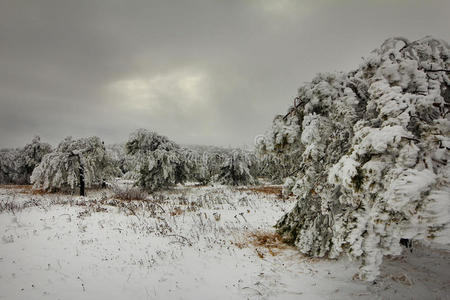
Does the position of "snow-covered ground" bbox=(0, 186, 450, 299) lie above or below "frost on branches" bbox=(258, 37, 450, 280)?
below

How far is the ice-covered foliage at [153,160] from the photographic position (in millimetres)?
14023

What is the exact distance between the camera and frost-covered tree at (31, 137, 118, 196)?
13.0 m

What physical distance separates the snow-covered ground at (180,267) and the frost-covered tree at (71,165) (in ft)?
22.0

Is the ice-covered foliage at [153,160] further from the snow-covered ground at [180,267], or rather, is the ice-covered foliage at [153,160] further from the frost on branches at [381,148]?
the frost on branches at [381,148]

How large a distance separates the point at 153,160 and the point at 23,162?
21.4m

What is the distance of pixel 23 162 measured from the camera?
2530cm

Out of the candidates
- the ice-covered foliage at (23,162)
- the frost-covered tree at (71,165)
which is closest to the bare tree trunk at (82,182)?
the frost-covered tree at (71,165)

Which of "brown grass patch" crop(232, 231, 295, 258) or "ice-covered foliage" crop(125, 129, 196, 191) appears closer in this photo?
"brown grass patch" crop(232, 231, 295, 258)

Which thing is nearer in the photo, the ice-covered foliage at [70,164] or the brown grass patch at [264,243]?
the brown grass patch at [264,243]

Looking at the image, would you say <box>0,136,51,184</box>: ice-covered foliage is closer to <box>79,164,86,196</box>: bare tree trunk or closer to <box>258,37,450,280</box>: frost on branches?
<box>79,164,86,196</box>: bare tree trunk

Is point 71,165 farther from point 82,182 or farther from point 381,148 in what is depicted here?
point 381,148

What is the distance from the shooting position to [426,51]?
138 inches

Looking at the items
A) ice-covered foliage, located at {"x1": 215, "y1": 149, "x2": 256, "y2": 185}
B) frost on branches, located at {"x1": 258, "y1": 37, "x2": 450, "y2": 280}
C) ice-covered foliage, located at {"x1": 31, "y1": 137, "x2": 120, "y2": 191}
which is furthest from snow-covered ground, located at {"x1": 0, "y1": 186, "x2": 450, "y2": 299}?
ice-covered foliage, located at {"x1": 215, "y1": 149, "x2": 256, "y2": 185}

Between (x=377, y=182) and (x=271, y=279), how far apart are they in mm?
2741
